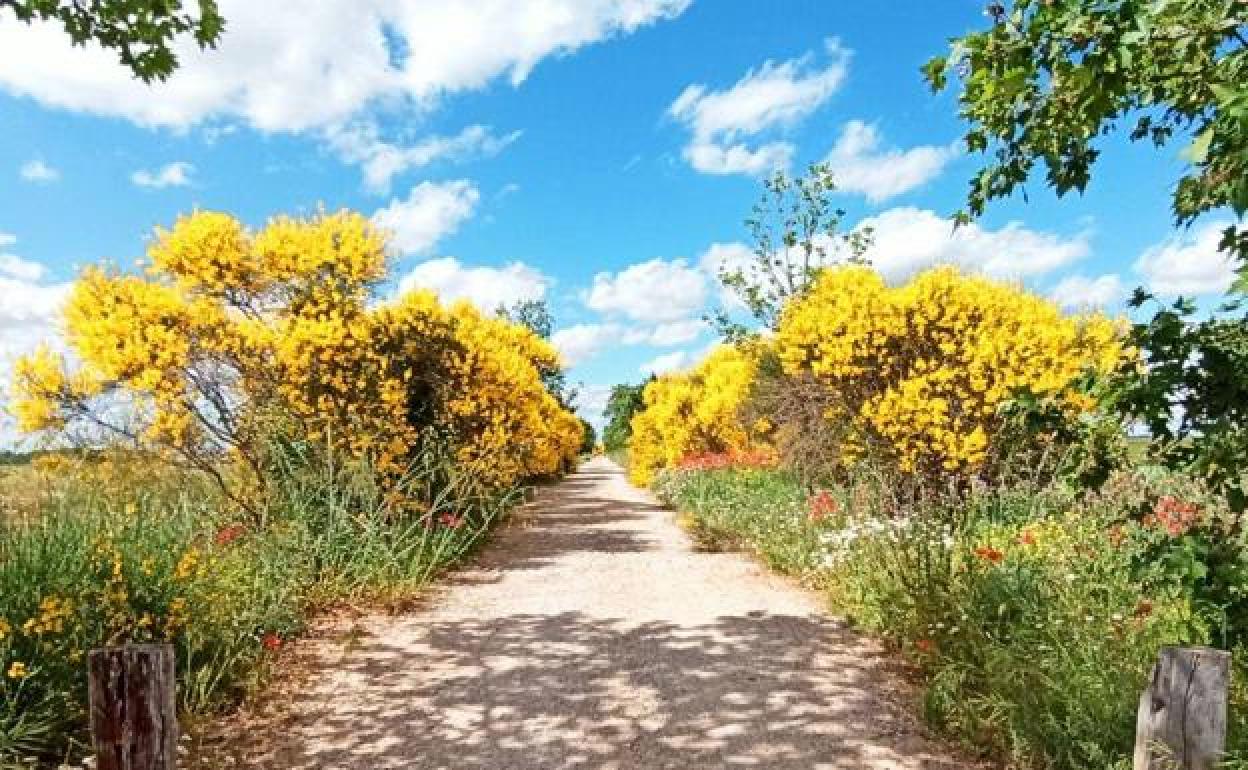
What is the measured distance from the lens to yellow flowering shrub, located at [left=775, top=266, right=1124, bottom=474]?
28.7ft

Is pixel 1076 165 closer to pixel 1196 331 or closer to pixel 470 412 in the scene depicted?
pixel 1196 331

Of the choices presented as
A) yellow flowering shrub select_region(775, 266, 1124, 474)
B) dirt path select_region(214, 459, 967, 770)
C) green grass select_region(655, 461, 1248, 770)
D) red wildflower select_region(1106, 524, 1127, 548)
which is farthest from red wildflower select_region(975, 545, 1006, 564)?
yellow flowering shrub select_region(775, 266, 1124, 474)

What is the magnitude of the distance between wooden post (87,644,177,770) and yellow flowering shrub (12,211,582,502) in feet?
17.1

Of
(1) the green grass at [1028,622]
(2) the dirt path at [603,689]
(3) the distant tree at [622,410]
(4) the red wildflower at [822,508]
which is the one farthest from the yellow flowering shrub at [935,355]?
(3) the distant tree at [622,410]

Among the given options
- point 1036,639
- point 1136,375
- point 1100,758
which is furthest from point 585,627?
point 1136,375

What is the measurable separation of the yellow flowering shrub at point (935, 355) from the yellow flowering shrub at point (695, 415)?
4959 millimetres

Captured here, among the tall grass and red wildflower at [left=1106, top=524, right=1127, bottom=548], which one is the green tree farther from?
the tall grass

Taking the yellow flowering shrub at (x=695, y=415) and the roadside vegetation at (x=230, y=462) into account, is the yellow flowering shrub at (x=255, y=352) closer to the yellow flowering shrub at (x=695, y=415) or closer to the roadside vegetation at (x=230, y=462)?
the roadside vegetation at (x=230, y=462)

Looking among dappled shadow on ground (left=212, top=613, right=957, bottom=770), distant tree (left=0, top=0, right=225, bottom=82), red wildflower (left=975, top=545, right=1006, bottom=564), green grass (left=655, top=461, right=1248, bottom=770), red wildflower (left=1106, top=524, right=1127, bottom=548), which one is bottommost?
dappled shadow on ground (left=212, top=613, right=957, bottom=770)

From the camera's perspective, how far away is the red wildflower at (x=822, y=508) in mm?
8922

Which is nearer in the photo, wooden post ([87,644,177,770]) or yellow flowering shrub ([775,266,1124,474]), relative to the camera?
wooden post ([87,644,177,770])

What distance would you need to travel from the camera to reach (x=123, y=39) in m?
5.83

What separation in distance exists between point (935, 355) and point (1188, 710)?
6763mm

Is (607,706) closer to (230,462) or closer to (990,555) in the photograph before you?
(990,555)
